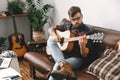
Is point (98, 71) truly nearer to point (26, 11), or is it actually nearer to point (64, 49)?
point (64, 49)

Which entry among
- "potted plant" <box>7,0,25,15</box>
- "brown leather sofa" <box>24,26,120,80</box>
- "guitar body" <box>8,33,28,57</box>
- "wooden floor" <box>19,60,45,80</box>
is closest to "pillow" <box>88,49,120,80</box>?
"brown leather sofa" <box>24,26,120,80</box>

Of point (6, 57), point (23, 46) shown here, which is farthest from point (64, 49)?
point (23, 46)

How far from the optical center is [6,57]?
8.16ft

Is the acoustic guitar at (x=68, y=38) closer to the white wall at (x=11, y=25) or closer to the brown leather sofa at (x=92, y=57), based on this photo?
the brown leather sofa at (x=92, y=57)

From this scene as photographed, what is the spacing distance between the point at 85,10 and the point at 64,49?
2.55ft

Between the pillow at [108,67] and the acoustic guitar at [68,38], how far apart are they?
21cm

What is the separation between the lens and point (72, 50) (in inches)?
101

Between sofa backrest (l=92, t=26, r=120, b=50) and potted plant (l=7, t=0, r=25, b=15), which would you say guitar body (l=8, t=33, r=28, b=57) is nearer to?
potted plant (l=7, t=0, r=25, b=15)

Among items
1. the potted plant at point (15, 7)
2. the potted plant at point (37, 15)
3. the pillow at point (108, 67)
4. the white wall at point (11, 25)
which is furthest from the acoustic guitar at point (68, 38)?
the white wall at point (11, 25)

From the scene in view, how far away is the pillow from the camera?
1.90m

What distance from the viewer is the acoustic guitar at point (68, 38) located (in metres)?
2.34

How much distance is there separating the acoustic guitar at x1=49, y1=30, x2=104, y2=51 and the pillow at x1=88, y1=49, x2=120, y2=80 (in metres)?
0.21

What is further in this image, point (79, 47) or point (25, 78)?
point (25, 78)

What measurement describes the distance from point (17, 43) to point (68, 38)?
5.44 ft
